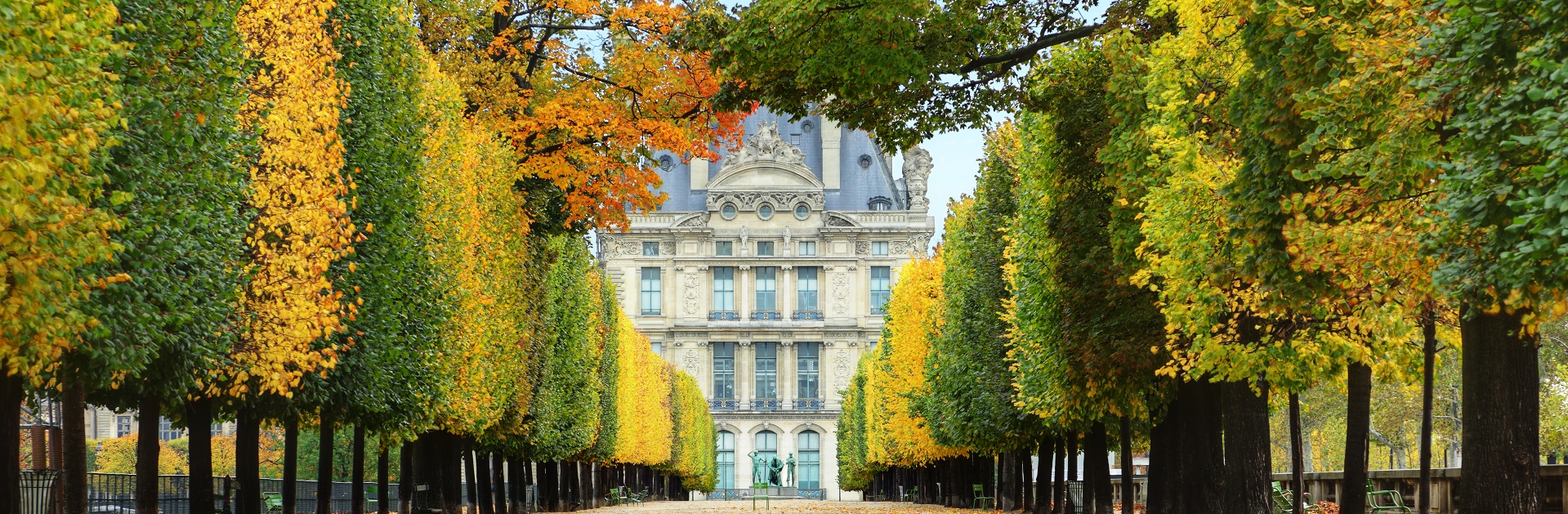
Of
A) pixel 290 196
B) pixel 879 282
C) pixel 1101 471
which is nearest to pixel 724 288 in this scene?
pixel 879 282

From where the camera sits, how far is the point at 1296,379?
71.7 ft

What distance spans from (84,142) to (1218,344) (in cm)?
1251

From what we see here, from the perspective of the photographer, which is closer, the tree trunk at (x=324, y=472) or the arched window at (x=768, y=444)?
the tree trunk at (x=324, y=472)

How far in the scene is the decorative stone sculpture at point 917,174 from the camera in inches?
5113

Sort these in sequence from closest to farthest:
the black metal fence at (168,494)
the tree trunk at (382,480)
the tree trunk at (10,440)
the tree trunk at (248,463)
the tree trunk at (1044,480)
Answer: the tree trunk at (10,440), the tree trunk at (248,463), the black metal fence at (168,494), the tree trunk at (382,480), the tree trunk at (1044,480)

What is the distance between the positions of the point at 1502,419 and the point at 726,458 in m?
117

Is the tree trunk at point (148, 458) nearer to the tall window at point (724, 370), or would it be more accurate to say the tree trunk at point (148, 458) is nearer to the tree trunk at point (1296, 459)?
the tree trunk at point (1296, 459)

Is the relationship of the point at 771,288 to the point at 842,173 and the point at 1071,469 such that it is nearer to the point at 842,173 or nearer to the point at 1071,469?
the point at 842,173

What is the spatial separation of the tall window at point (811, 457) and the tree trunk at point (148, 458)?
355 feet

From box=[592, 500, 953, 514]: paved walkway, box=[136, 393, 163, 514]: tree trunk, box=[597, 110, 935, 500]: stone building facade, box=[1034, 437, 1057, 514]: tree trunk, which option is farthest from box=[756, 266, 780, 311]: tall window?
box=[136, 393, 163, 514]: tree trunk

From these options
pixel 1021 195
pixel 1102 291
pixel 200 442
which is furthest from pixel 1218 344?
pixel 200 442

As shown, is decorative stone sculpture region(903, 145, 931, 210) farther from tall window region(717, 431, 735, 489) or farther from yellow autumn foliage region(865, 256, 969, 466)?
yellow autumn foliage region(865, 256, 969, 466)

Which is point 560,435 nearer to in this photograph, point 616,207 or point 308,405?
point 616,207

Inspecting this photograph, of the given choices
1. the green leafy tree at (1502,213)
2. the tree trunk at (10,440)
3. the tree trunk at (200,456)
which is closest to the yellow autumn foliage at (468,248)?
the tree trunk at (200,456)
